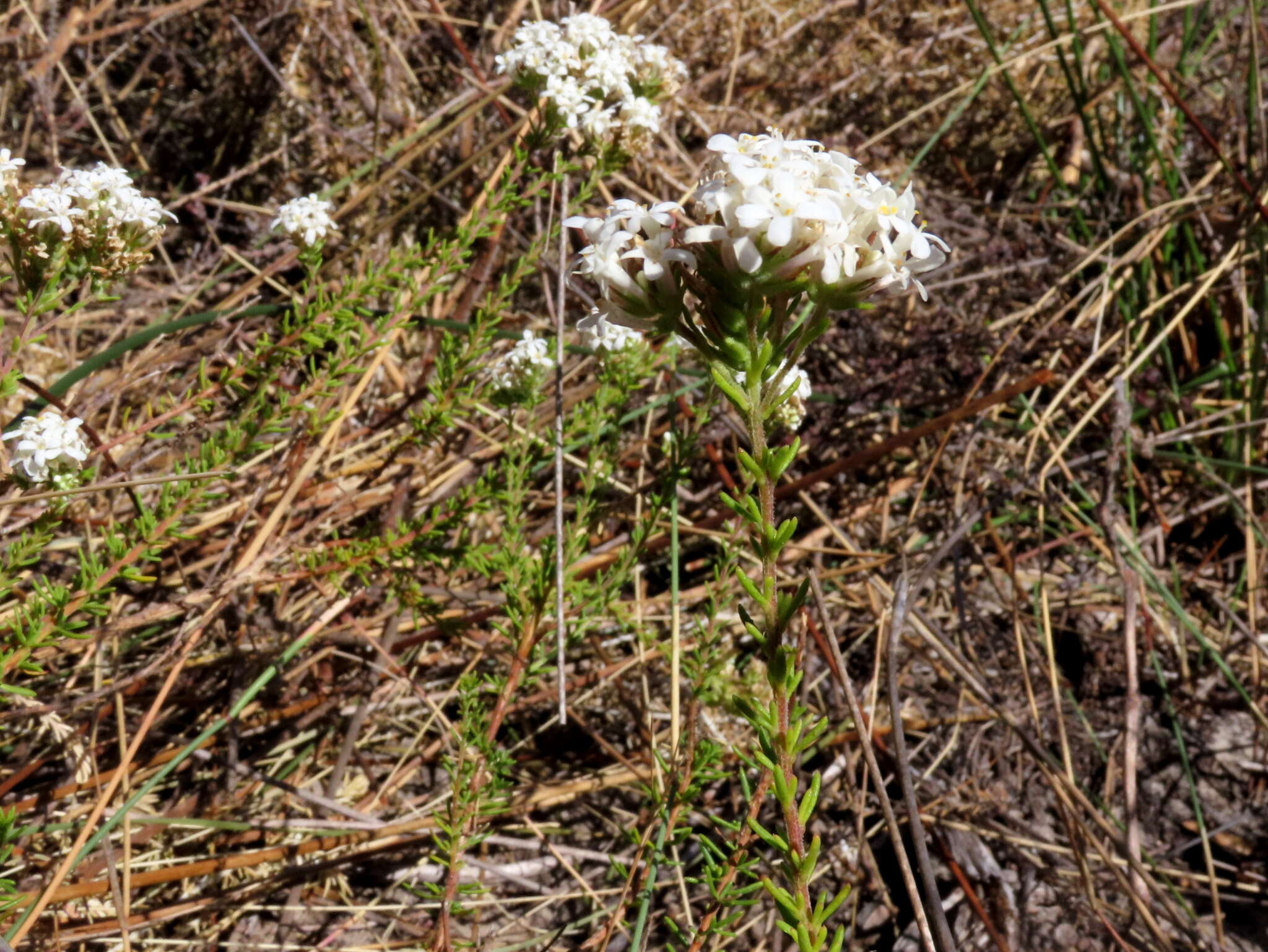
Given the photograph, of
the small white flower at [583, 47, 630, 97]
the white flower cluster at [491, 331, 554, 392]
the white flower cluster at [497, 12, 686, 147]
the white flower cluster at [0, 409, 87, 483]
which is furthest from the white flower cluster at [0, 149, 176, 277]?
the small white flower at [583, 47, 630, 97]

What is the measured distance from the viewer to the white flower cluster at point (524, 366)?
1936mm

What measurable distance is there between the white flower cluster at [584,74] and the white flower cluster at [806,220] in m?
0.89

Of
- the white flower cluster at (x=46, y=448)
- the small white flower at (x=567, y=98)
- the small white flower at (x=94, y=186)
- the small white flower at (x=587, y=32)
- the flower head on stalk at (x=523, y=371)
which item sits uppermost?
the small white flower at (x=587, y=32)

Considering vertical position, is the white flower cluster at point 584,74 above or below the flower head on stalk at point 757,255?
above

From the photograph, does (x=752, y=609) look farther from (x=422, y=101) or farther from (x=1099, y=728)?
(x=422, y=101)

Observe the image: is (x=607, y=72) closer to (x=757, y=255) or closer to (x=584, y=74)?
(x=584, y=74)

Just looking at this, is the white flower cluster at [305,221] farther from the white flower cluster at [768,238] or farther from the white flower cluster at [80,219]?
the white flower cluster at [768,238]

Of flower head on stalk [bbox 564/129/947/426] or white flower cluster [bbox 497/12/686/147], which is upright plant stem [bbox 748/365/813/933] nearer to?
flower head on stalk [bbox 564/129/947/426]

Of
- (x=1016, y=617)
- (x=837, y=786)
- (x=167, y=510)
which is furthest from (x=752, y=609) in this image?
(x=167, y=510)

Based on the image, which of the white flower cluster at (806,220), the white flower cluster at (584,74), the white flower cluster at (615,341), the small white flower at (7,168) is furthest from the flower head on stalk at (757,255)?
the small white flower at (7,168)

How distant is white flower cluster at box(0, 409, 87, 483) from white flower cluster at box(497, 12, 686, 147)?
3.56 ft

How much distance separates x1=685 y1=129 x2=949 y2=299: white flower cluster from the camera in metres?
0.98

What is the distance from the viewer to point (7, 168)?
57.8 inches

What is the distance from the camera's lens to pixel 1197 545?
Result: 285 cm
